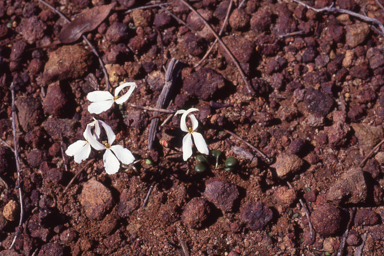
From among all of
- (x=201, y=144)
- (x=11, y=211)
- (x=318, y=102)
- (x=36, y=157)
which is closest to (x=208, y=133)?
(x=201, y=144)

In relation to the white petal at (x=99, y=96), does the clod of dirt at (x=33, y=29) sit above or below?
above

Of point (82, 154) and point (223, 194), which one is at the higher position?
point (82, 154)

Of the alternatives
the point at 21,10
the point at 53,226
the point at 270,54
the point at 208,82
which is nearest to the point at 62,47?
the point at 21,10

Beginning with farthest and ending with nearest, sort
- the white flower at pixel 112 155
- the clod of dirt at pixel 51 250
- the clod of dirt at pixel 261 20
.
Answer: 1. the clod of dirt at pixel 261 20
2. the clod of dirt at pixel 51 250
3. the white flower at pixel 112 155

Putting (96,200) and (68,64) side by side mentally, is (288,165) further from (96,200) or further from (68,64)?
(68,64)

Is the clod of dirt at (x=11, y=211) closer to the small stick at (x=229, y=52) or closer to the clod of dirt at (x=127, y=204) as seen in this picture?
the clod of dirt at (x=127, y=204)

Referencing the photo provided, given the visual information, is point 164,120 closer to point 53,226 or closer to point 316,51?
point 53,226

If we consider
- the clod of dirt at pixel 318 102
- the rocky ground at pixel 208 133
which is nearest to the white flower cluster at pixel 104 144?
the rocky ground at pixel 208 133
